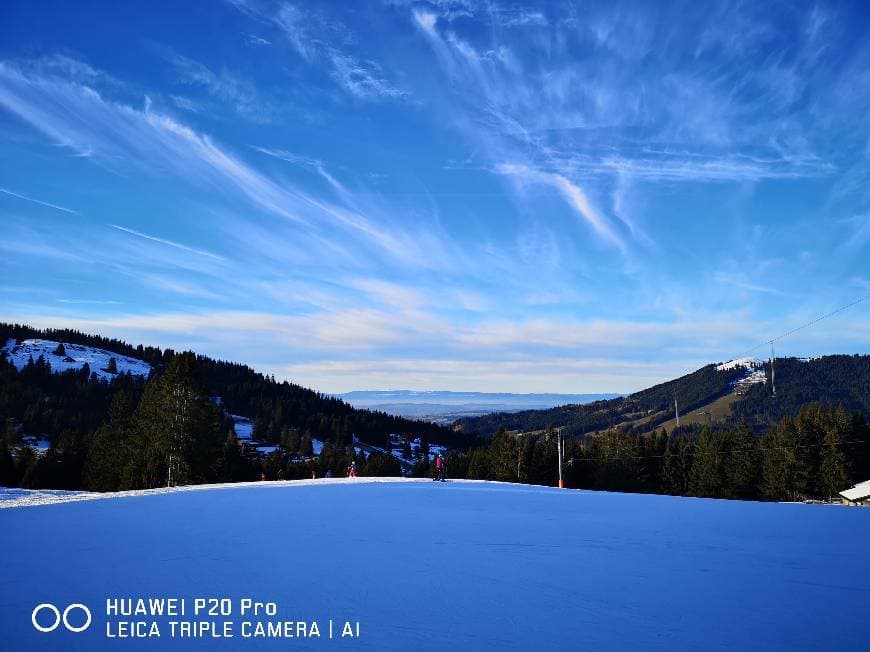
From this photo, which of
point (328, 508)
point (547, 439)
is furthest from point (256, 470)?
point (328, 508)

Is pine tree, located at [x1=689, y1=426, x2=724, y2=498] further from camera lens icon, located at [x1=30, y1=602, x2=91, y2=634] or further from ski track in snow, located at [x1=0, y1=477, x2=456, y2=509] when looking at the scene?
camera lens icon, located at [x1=30, y1=602, x2=91, y2=634]

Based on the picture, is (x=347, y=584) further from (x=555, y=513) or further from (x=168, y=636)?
(x=555, y=513)

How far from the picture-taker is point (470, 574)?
24.9 ft

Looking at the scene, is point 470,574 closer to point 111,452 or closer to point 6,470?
point 111,452

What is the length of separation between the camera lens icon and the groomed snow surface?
114 mm

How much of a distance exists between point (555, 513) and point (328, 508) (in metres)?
6.04

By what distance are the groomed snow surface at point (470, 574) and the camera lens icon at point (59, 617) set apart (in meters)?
0.11

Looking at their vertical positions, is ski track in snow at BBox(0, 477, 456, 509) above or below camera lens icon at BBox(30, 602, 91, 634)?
below

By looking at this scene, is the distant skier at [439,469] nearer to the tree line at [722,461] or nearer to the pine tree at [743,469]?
the tree line at [722,461]

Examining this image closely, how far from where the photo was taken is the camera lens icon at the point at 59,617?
5.50 meters

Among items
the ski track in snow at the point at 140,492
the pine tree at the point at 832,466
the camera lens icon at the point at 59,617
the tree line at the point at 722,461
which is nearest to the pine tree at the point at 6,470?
the ski track in snow at the point at 140,492

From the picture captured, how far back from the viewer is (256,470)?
3767 inches

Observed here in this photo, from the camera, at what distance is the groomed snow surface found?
5328mm

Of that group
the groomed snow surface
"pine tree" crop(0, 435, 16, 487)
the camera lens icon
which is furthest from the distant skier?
"pine tree" crop(0, 435, 16, 487)
